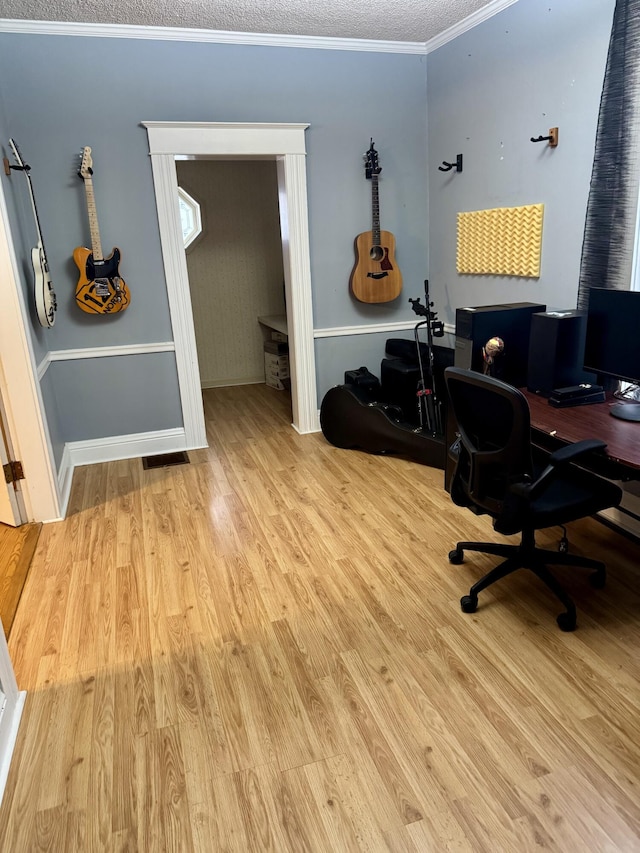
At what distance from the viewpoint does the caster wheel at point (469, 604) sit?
2219 mm

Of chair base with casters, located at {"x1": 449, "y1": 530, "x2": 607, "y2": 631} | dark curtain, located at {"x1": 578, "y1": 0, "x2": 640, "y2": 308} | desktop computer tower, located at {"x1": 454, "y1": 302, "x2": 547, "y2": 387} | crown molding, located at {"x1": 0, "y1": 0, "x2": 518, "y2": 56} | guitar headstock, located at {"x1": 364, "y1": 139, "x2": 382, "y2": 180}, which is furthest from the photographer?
guitar headstock, located at {"x1": 364, "y1": 139, "x2": 382, "y2": 180}

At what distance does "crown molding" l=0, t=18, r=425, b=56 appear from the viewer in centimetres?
326

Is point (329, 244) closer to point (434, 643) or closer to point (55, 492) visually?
point (55, 492)

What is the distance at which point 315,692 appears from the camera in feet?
6.17

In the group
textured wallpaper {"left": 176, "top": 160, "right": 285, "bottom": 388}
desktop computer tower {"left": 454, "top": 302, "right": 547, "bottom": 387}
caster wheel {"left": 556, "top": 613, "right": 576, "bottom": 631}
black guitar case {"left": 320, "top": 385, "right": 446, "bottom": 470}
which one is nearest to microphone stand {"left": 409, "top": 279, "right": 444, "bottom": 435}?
black guitar case {"left": 320, "top": 385, "right": 446, "bottom": 470}

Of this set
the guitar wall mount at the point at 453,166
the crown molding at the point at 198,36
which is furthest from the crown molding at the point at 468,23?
the guitar wall mount at the point at 453,166

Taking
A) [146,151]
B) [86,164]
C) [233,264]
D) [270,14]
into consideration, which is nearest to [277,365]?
[233,264]

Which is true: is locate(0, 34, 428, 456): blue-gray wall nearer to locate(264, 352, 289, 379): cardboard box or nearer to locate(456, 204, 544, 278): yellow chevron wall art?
locate(456, 204, 544, 278): yellow chevron wall art

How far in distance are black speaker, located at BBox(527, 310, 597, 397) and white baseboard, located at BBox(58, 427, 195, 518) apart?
2.47m

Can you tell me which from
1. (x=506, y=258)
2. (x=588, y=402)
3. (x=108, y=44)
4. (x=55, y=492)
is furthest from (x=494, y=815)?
(x=108, y=44)

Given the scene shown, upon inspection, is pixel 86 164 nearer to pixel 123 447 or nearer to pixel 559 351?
pixel 123 447

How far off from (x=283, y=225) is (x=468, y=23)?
1.62 meters

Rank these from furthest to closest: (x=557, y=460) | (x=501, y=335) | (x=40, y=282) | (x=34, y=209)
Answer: (x=34, y=209)
(x=40, y=282)
(x=501, y=335)
(x=557, y=460)

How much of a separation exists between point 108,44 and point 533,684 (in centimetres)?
390
